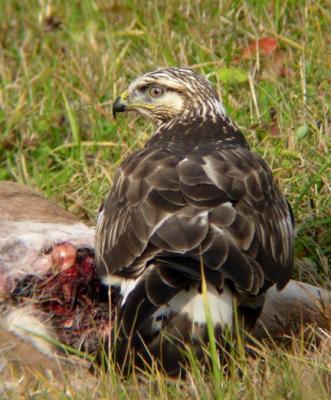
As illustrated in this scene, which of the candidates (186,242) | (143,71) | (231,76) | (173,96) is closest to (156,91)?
(173,96)

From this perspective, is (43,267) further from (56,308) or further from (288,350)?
(288,350)

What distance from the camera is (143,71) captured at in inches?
288

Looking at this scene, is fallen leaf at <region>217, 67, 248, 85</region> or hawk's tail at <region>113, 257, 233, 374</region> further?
fallen leaf at <region>217, 67, 248, 85</region>

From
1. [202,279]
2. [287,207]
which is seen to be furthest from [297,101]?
[202,279]

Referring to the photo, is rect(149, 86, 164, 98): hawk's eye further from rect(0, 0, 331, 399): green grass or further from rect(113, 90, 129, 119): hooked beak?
rect(0, 0, 331, 399): green grass

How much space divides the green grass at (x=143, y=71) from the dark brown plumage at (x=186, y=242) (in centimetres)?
111

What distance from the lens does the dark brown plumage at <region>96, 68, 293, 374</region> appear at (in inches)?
168

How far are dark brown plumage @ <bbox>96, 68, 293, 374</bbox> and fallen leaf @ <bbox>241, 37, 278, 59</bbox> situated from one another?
200cm

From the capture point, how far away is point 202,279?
4.10 meters

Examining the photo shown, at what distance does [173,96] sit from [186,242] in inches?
68.5

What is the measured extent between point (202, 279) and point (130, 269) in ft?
1.31

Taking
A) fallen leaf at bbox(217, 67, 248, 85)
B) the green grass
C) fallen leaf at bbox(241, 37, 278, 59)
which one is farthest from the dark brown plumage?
fallen leaf at bbox(241, 37, 278, 59)

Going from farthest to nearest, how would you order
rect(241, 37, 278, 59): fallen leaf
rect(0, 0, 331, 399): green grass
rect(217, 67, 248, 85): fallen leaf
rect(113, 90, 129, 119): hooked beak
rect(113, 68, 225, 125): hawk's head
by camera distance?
rect(241, 37, 278, 59): fallen leaf → rect(217, 67, 248, 85): fallen leaf → rect(0, 0, 331, 399): green grass → rect(113, 90, 129, 119): hooked beak → rect(113, 68, 225, 125): hawk's head

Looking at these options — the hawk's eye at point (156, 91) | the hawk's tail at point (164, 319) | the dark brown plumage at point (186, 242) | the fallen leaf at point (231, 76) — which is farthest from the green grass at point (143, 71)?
Result: the hawk's tail at point (164, 319)
